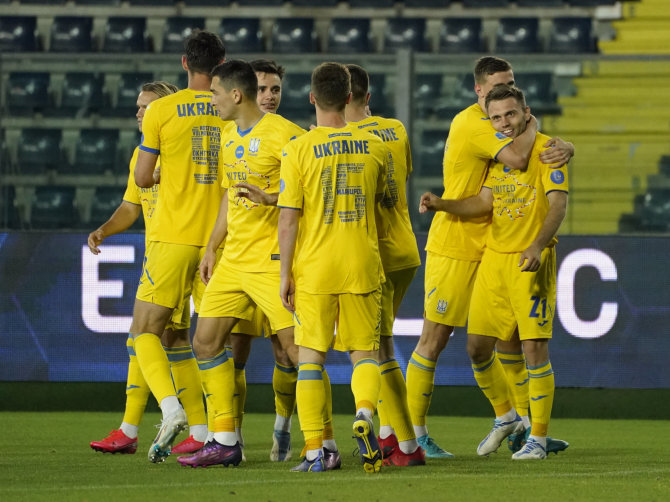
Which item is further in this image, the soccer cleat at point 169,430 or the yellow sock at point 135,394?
the yellow sock at point 135,394

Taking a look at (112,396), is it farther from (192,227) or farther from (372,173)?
(372,173)

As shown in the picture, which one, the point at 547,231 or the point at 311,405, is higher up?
the point at 547,231

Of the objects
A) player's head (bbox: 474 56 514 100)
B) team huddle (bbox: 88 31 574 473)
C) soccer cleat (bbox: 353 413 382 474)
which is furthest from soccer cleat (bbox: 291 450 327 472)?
player's head (bbox: 474 56 514 100)

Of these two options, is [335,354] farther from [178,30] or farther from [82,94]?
[178,30]

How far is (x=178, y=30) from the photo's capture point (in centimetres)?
1429

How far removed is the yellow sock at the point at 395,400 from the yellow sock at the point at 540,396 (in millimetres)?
738

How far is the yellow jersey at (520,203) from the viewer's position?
21.4ft

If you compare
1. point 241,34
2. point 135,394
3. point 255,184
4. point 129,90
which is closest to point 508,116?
point 255,184

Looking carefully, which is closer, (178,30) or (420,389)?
(420,389)

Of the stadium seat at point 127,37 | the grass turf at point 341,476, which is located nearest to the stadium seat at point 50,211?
the grass turf at point 341,476

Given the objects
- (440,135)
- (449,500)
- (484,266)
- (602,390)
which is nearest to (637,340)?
(602,390)

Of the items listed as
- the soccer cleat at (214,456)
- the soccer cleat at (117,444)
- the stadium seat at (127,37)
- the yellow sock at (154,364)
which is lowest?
the soccer cleat at (117,444)

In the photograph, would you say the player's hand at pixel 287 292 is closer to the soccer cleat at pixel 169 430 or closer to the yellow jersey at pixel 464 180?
the soccer cleat at pixel 169 430

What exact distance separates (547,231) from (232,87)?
1.73 metres
